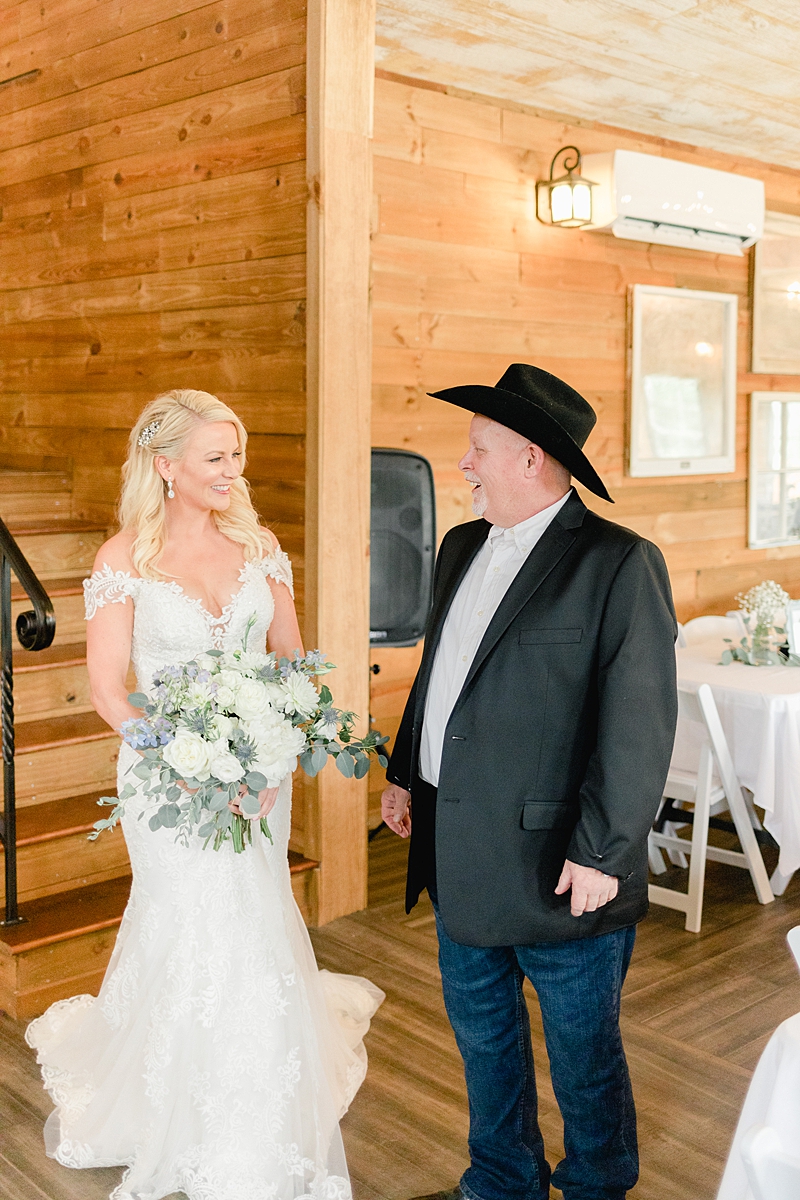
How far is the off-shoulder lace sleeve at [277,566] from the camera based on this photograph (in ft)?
9.50

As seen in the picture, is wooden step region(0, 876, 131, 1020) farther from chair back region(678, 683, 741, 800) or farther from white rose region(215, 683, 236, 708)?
chair back region(678, 683, 741, 800)

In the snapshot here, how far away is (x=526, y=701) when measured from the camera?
2.12m

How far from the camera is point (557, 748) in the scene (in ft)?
6.95

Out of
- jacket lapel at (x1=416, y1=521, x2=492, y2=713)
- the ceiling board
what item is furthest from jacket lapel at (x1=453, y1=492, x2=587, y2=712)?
the ceiling board

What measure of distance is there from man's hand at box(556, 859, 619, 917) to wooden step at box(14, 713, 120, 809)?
2.15 m

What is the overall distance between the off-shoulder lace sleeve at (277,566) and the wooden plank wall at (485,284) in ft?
6.99

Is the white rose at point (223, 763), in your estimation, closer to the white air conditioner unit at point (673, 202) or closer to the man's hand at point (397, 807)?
the man's hand at point (397, 807)

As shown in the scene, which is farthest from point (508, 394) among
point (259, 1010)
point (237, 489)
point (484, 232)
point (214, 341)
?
point (484, 232)

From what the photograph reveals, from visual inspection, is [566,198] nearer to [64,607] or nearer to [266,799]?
[64,607]

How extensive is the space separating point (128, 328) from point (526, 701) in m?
2.93

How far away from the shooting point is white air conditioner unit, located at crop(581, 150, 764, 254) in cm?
554

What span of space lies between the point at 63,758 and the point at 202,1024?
1.50 metres

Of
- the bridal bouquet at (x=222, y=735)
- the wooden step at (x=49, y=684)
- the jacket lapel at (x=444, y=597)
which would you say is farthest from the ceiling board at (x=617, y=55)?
the bridal bouquet at (x=222, y=735)

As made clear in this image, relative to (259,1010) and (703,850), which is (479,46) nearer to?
(703,850)
